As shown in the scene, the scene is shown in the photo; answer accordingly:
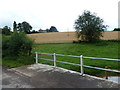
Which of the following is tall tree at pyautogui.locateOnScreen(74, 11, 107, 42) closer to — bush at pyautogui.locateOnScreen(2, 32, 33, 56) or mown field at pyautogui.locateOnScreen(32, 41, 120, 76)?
mown field at pyautogui.locateOnScreen(32, 41, 120, 76)

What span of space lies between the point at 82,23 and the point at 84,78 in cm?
2227


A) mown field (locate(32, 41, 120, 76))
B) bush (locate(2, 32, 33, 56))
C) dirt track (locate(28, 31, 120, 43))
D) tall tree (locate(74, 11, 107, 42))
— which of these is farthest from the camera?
dirt track (locate(28, 31, 120, 43))

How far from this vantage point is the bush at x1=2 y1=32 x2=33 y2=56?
955 centimetres

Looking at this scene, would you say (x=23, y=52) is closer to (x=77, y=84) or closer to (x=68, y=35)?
(x=77, y=84)

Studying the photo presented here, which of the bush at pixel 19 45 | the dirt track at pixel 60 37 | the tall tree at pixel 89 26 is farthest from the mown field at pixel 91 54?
the dirt track at pixel 60 37

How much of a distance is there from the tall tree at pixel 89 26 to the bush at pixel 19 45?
58.2 feet

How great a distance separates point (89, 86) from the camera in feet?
14.6

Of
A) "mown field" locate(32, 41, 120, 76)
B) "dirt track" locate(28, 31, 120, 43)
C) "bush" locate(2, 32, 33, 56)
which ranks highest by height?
"dirt track" locate(28, 31, 120, 43)

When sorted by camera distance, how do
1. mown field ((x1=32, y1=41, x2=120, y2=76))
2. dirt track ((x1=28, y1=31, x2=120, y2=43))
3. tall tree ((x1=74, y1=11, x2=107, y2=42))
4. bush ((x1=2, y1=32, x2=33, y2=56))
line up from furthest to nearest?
dirt track ((x1=28, y1=31, x2=120, y2=43)) → tall tree ((x1=74, y1=11, x2=107, y2=42)) → bush ((x1=2, y1=32, x2=33, y2=56)) → mown field ((x1=32, y1=41, x2=120, y2=76))

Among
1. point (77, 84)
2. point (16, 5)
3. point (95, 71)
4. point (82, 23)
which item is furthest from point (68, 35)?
point (77, 84)

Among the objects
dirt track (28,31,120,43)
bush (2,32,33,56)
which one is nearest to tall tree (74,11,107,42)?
dirt track (28,31,120,43)

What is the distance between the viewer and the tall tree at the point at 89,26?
25.4m

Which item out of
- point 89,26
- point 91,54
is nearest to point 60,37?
point 89,26

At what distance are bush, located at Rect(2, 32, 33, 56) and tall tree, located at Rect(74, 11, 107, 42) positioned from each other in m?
17.7
